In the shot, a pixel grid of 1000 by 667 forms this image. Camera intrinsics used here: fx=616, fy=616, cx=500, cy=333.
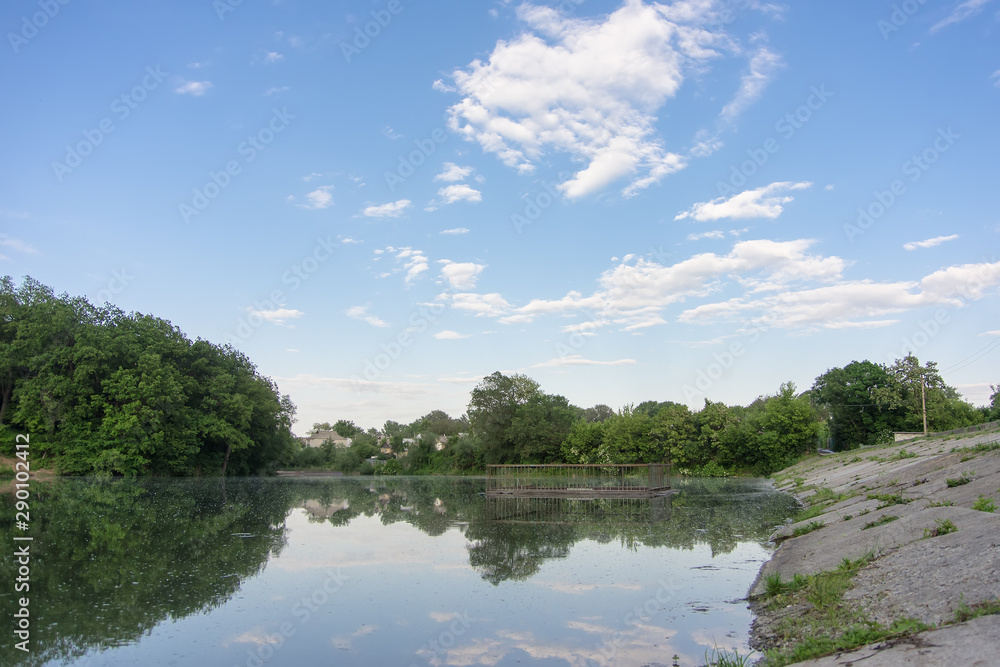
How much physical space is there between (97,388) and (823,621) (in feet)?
176

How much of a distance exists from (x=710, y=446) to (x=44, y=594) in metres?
61.8

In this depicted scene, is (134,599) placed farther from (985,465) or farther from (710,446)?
(710,446)

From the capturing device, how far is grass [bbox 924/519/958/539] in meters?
10.3

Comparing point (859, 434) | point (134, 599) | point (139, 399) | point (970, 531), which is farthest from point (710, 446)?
point (134, 599)


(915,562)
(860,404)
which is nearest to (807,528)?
(915,562)

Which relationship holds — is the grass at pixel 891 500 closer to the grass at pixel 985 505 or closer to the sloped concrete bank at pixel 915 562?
the sloped concrete bank at pixel 915 562

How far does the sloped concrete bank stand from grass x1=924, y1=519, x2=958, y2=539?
0.03m

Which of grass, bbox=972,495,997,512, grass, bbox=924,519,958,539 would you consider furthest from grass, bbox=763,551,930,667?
grass, bbox=972,495,997,512

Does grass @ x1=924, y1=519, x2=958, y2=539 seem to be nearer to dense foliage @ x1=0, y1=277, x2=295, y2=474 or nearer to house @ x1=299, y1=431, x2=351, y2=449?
dense foliage @ x1=0, y1=277, x2=295, y2=474

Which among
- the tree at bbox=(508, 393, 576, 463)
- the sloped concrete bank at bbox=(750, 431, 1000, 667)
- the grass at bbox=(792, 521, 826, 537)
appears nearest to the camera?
the sloped concrete bank at bbox=(750, 431, 1000, 667)

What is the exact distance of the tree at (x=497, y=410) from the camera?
247 feet

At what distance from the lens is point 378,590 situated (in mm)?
11812

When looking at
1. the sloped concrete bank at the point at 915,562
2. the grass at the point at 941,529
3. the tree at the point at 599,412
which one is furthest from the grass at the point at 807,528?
the tree at the point at 599,412

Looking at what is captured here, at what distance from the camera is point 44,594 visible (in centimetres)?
1068
